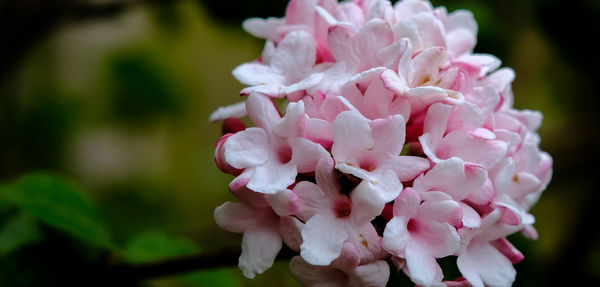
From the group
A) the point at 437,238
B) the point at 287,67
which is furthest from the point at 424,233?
the point at 287,67

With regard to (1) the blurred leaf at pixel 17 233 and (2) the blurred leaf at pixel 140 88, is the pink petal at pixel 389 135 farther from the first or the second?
(2) the blurred leaf at pixel 140 88

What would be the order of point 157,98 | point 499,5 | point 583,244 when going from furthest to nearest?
point 157,98 < point 499,5 < point 583,244

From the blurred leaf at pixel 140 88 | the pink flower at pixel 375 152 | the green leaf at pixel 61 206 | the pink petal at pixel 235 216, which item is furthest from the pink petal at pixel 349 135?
the blurred leaf at pixel 140 88

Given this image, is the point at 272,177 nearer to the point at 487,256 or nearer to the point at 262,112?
the point at 262,112

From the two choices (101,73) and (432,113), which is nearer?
(432,113)

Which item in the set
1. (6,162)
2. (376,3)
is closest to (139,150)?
(6,162)

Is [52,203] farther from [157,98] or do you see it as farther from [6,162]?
[157,98]

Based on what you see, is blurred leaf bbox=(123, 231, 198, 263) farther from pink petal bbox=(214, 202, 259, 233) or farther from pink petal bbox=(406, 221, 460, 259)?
pink petal bbox=(406, 221, 460, 259)
